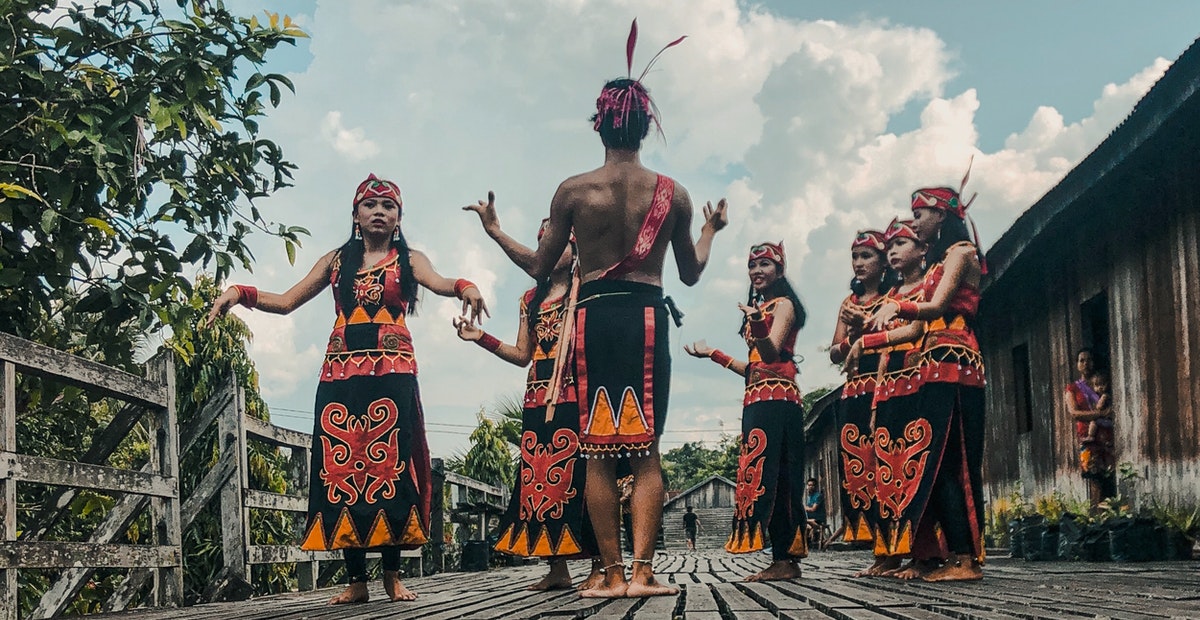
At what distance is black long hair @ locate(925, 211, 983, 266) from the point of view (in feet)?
20.7

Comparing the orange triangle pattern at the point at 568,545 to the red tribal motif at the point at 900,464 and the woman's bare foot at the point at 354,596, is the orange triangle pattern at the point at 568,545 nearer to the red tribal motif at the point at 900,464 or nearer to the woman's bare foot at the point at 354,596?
the woman's bare foot at the point at 354,596

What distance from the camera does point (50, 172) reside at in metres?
5.91

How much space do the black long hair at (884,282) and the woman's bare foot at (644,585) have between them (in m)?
2.42

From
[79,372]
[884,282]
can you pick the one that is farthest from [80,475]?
[884,282]

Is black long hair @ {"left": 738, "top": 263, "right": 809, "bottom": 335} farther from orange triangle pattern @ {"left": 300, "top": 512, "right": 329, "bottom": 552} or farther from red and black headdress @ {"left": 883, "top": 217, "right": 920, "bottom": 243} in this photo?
orange triangle pattern @ {"left": 300, "top": 512, "right": 329, "bottom": 552}

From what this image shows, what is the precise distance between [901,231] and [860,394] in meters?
1.23

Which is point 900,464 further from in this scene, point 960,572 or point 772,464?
point 772,464

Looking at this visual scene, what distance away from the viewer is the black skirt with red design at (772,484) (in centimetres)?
725

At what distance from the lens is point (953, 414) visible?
608cm

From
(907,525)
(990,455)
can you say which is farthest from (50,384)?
(990,455)

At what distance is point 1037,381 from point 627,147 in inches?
362

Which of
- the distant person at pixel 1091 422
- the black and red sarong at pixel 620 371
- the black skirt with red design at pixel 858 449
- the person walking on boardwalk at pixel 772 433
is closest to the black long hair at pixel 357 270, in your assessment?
the black and red sarong at pixel 620 371

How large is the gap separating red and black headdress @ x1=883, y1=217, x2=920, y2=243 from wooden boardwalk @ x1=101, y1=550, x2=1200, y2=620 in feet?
5.55

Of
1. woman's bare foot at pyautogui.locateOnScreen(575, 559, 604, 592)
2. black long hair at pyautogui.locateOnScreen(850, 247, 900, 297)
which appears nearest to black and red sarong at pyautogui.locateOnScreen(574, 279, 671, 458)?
woman's bare foot at pyautogui.locateOnScreen(575, 559, 604, 592)
